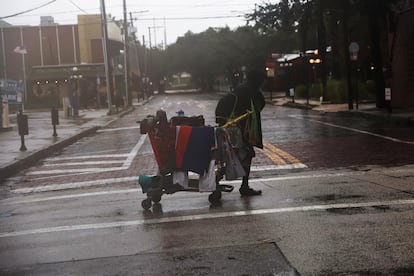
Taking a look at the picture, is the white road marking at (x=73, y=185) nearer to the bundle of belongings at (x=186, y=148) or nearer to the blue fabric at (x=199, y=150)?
the bundle of belongings at (x=186, y=148)

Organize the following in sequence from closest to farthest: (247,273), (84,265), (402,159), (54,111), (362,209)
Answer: (247,273)
(84,265)
(362,209)
(402,159)
(54,111)

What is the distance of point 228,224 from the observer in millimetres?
6980

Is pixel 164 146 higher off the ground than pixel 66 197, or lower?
higher

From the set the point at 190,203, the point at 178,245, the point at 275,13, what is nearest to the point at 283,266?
the point at 178,245

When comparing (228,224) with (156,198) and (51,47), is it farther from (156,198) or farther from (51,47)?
(51,47)

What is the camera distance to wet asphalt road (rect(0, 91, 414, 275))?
546 cm

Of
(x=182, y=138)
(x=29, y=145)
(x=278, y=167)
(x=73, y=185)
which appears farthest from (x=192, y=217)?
(x=29, y=145)

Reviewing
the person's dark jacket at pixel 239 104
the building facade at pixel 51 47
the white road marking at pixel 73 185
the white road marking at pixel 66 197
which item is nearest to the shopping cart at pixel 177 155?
the person's dark jacket at pixel 239 104

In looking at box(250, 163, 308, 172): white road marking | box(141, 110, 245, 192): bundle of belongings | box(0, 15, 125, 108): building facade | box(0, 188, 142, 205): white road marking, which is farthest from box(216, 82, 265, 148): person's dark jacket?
box(0, 15, 125, 108): building facade

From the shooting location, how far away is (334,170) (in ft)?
36.7

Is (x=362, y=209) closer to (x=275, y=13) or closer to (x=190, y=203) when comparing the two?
(x=190, y=203)

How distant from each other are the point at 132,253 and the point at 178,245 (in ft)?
1.62

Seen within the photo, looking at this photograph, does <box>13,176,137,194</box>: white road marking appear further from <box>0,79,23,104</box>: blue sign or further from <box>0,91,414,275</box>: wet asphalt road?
<box>0,79,23,104</box>: blue sign

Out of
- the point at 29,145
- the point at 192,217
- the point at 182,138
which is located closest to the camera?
the point at 192,217
